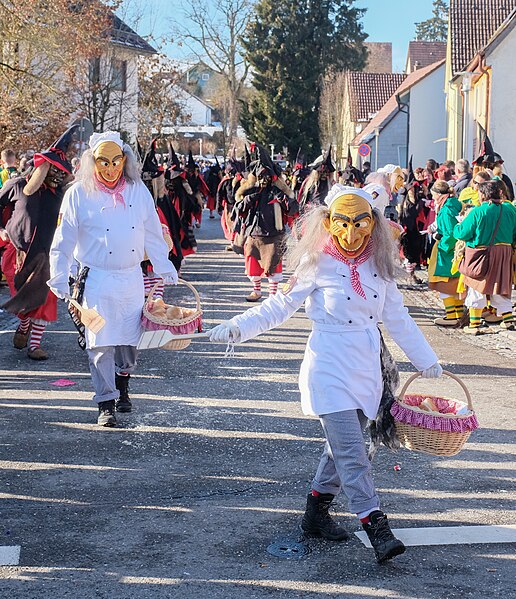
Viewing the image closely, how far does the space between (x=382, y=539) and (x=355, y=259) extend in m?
1.33

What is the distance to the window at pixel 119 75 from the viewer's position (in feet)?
120

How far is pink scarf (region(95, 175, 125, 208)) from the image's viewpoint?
24.1 ft

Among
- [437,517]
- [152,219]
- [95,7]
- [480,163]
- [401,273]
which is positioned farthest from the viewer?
[95,7]

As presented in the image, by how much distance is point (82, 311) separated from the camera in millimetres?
7070

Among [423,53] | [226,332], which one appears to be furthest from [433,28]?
[226,332]

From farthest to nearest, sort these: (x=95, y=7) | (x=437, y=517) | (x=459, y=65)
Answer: (x=459, y=65) < (x=95, y=7) < (x=437, y=517)

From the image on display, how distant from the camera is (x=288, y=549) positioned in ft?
17.0

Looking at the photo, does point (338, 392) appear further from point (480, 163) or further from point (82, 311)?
point (480, 163)

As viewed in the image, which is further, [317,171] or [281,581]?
[317,171]

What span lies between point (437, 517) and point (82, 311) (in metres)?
2.81

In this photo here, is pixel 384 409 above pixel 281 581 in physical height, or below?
above

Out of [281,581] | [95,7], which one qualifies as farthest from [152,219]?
[95,7]

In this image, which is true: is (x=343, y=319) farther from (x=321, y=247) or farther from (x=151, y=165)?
(x=151, y=165)

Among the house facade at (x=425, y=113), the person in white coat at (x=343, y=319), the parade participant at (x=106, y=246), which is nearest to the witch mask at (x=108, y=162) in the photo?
the parade participant at (x=106, y=246)
